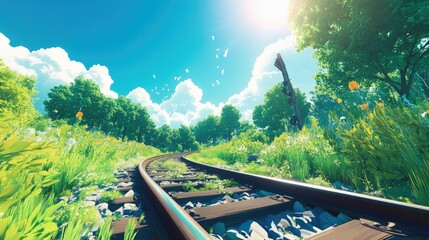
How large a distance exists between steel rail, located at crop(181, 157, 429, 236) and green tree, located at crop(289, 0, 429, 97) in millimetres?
11195

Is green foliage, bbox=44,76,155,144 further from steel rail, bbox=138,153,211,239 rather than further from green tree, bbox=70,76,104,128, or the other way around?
steel rail, bbox=138,153,211,239

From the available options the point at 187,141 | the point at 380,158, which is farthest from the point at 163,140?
the point at 380,158

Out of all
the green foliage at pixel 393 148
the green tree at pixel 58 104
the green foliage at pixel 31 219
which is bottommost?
the green foliage at pixel 31 219

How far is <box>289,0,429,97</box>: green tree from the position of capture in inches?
423

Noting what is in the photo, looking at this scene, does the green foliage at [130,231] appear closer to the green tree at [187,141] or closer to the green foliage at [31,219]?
the green foliage at [31,219]

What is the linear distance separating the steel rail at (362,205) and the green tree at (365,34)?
36.7 feet

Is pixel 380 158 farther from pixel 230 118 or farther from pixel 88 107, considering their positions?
pixel 230 118

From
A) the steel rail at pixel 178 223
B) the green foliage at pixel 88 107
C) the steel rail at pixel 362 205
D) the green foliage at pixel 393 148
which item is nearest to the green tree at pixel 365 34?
the green foliage at pixel 393 148

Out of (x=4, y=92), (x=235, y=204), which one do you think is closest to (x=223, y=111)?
(x=4, y=92)

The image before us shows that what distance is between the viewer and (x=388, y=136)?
270cm

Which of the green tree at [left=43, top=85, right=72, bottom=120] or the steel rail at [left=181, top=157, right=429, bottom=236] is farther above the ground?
the green tree at [left=43, top=85, right=72, bottom=120]

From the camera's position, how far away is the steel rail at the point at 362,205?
1.58m

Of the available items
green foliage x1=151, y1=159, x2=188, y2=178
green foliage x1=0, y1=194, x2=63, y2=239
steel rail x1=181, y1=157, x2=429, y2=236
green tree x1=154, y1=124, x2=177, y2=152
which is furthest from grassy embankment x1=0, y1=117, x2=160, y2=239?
green tree x1=154, y1=124, x2=177, y2=152

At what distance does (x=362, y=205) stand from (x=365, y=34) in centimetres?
1277
